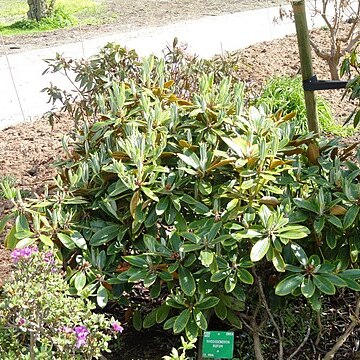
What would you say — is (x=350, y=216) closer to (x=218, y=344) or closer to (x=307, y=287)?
(x=307, y=287)

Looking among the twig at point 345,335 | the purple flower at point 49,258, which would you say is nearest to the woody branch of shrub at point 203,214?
the twig at point 345,335

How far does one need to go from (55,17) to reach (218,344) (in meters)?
11.8

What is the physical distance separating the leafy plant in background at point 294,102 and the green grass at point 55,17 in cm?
735

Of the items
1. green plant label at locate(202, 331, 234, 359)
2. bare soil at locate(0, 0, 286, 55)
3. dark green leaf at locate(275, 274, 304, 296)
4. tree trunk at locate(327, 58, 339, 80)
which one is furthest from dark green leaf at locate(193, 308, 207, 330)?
bare soil at locate(0, 0, 286, 55)

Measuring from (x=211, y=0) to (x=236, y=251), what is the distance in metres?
13.0

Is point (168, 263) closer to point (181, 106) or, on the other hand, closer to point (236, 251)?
point (236, 251)

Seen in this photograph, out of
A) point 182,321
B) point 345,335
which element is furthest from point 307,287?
point 182,321

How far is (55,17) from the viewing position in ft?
45.7

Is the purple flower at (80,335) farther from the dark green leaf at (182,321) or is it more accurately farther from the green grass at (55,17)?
the green grass at (55,17)

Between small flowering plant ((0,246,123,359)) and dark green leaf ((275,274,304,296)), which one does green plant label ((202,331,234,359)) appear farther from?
small flowering plant ((0,246,123,359))

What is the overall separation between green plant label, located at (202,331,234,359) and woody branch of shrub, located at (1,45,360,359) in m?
0.07

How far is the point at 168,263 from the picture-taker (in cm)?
304

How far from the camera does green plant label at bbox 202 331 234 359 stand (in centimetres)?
299

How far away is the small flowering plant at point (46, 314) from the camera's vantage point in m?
2.47
